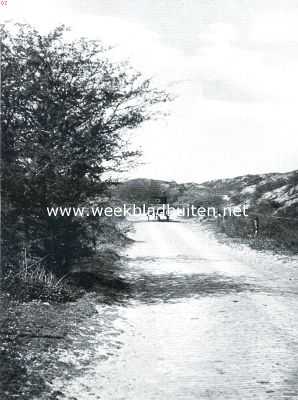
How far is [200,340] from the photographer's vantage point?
7.16 m

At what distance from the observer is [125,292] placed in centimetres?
1093

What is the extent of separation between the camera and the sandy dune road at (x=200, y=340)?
17.3 ft

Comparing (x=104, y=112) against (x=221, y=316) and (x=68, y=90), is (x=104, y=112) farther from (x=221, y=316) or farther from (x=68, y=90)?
(x=221, y=316)

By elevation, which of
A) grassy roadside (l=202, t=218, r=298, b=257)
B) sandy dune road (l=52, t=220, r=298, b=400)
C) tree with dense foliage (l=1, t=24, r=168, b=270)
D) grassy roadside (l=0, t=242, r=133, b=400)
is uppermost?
tree with dense foliage (l=1, t=24, r=168, b=270)

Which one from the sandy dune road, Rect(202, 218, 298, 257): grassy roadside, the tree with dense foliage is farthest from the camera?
Rect(202, 218, 298, 257): grassy roadside

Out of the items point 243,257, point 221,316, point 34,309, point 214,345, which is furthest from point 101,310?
point 243,257

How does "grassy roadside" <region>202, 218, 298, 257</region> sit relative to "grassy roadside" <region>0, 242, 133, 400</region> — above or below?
above

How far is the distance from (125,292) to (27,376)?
5650mm

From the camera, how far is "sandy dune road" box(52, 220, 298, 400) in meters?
5.27

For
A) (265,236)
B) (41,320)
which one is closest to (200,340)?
(41,320)

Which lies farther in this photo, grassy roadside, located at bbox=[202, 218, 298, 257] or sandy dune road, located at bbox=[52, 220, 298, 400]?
grassy roadside, located at bbox=[202, 218, 298, 257]

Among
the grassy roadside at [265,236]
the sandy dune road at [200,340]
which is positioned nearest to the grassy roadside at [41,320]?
the sandy dune road at [200,340]

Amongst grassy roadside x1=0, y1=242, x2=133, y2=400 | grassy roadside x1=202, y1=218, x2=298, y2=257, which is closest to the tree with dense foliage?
grassy roadside x1=0, y1=242, x2=133, y2=400

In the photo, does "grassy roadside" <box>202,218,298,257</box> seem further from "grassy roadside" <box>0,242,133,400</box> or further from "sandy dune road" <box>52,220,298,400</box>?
"grassy roadside" <box>0,242,133,400</box>
